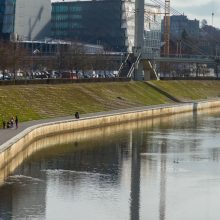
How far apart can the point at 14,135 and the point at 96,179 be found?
8985mm

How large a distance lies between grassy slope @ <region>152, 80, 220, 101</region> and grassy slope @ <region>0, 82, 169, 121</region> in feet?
26.9

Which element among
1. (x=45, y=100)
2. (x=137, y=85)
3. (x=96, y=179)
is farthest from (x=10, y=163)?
(x=137, y=85)

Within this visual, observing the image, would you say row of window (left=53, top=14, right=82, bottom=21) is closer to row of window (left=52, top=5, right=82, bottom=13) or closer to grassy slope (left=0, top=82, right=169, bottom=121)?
row of window (left=52, top=5, right=82, bottom=13)

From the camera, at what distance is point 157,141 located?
2160 inches

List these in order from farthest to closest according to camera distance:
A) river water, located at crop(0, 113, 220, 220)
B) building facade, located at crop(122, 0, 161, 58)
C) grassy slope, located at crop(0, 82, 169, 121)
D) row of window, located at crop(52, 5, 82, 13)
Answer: row of window, located at crop(52, 5, 82, 13)
building facade, located at crop(122, 0, 161, 58)
grassy slope, located at crop(0, 82, 169, 121)
river water, located at crop(0, 113, 220, 220)

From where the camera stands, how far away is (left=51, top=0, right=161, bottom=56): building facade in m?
146

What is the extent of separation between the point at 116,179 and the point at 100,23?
112 meters

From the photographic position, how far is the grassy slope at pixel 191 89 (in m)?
99.8

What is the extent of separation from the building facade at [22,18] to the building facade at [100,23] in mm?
11447

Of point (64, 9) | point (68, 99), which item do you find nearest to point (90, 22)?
point (64, 9)

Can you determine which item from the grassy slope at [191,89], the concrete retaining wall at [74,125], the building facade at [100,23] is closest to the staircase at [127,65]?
the grassy slope at [191,89]

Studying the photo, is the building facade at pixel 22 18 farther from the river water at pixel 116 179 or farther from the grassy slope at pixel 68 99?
the river water at pixel 116 179

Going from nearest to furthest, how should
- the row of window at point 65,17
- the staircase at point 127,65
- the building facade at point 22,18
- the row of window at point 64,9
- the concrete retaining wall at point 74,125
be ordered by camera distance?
the concrete retaining wall at point 74,125, the staircase at point 127,65, the building facade at point 22,18, the row of window at point 64,9, the row of window at point 65,17

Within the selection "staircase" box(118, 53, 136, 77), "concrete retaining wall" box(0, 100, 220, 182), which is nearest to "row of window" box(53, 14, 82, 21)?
"staircase" box(118, 53, 136, 77)
